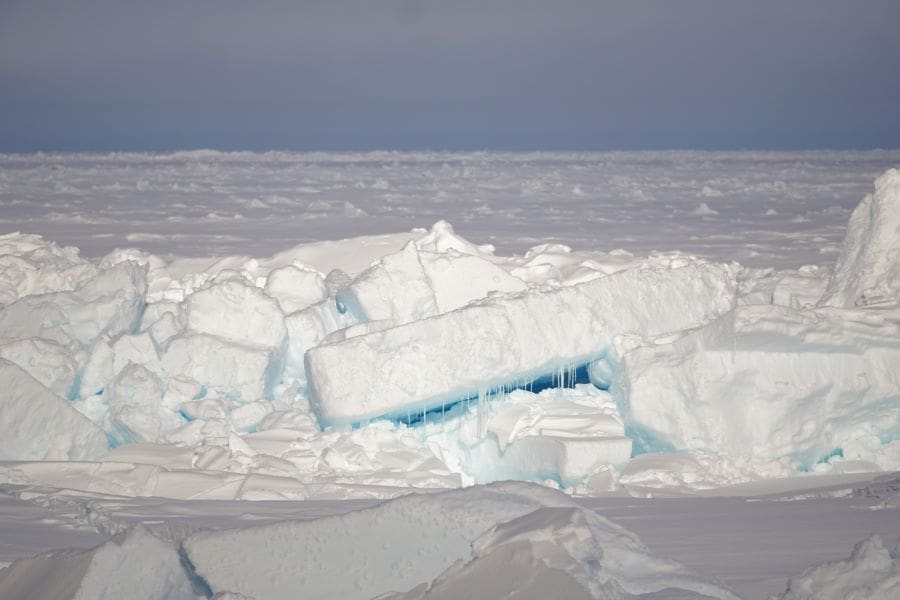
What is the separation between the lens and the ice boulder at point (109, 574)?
2.66 metres

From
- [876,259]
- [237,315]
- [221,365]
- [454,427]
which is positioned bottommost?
[454,427]

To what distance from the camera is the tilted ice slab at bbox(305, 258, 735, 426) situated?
18.4 ft

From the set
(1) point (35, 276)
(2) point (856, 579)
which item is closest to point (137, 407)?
(1) point (35, 276)

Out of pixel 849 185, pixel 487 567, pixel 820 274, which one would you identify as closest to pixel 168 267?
pixel 820 274

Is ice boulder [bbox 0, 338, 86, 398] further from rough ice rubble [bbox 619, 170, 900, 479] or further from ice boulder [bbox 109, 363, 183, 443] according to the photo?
rough ice rubble [bbox 619, 170, 900, 479]

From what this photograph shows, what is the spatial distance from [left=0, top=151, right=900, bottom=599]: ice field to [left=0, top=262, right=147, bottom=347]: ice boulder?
1 centimetres

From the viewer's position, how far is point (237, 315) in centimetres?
627

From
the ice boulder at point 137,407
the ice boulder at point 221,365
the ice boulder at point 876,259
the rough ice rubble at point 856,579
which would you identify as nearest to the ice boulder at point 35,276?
the ice boulder at point 221,365

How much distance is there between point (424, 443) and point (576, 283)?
1397 mm

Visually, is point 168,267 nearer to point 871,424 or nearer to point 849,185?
point 871,424

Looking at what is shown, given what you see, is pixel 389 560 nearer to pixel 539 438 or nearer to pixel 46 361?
pixel 539 438

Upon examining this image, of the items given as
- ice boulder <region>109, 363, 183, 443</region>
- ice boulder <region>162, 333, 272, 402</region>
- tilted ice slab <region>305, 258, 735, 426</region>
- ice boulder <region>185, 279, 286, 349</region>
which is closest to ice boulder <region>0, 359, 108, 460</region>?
ice boulder <region>109, 363, 183, 443</region>

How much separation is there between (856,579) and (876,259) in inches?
166

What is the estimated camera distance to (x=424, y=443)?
19.0ft
